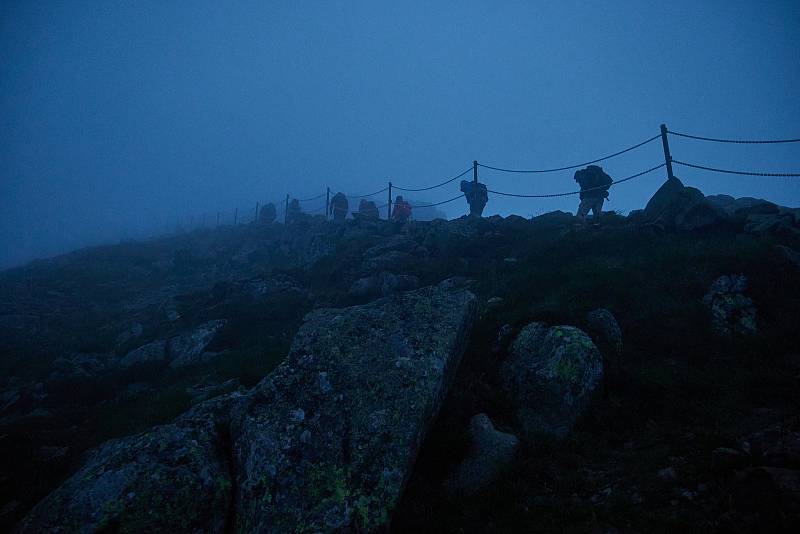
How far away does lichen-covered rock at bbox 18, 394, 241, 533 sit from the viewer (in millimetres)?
4023

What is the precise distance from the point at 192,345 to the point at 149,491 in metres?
10.9

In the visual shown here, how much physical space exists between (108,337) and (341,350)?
62.8 feet

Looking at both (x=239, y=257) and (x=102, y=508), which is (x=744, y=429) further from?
(x=239, y=257)

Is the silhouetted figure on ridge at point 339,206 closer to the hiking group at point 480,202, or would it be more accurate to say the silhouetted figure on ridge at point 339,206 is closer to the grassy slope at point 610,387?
the hiking group at point 480,202

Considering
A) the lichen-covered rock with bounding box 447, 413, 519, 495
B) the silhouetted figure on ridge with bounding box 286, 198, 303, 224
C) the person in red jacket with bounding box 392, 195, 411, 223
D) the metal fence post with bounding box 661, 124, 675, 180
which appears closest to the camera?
the lichen-covered rock with bounding box 447, 413, 519, 495

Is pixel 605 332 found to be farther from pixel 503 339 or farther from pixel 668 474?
pixel 668 474

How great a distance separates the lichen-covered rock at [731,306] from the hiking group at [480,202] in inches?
305

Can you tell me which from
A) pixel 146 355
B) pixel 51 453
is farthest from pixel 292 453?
pixel 146 355

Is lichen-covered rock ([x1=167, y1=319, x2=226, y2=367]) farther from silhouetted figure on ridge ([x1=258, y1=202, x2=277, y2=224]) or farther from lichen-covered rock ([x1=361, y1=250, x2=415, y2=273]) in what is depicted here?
silhouetted figure on ridge ([x1=258, y1=202, x2=277, y2=224])

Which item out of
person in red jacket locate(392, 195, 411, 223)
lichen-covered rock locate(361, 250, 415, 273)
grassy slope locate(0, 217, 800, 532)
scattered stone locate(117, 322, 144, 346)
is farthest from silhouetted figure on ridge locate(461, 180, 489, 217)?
scattered stone locate(117, 322, 144, 346)

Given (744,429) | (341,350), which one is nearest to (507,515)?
(341,350)

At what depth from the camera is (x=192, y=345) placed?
13812 millimetres

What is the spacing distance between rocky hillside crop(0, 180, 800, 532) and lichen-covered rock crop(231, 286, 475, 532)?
26mm

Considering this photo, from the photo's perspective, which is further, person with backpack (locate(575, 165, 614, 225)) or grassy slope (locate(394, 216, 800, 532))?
person with backpack (locate(575, 165, 614, 225))
